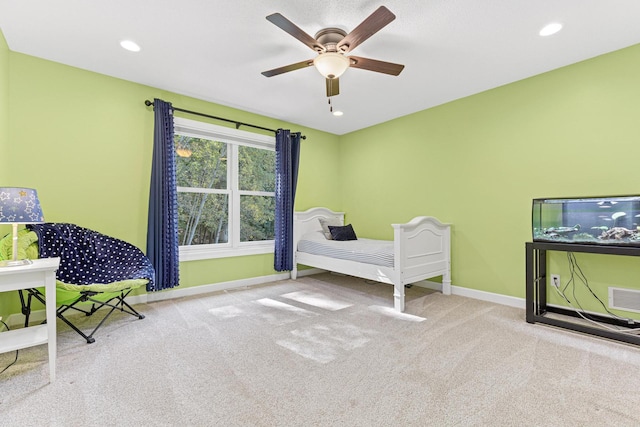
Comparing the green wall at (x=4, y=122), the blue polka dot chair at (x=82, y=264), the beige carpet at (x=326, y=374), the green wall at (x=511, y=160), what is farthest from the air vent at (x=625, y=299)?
the green wall at (x=4, y=122)

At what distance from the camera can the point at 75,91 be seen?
2850 mm

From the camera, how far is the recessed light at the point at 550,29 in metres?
2.17

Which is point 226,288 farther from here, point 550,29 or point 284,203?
point 550,29

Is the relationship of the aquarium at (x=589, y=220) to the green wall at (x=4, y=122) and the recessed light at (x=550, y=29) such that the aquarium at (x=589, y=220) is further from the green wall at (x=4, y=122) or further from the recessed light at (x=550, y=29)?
the green wall at (x=4, y=122)

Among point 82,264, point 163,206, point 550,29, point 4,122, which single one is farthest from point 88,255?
point 550,29

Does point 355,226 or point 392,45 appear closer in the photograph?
point 392,45

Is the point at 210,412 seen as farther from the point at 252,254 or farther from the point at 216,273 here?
the point at 252,254

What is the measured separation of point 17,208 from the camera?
5.78 ft

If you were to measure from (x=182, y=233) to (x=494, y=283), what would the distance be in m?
3.72

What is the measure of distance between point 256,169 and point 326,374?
310 cm

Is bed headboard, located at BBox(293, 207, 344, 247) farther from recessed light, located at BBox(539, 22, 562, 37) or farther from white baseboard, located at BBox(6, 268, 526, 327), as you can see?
recessed light, located at BBox(539, 22, 562, 37)

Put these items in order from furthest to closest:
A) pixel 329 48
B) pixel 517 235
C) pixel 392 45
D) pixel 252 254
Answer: pixel 252 254, pixel 517 235, pixel 392 45, pixel 329 48

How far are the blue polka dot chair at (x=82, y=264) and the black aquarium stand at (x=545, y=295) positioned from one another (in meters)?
3.45

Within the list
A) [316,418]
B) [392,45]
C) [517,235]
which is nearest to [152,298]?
[316,418]
